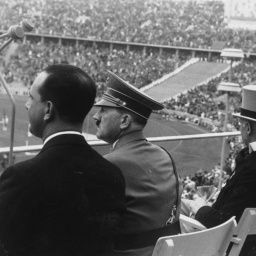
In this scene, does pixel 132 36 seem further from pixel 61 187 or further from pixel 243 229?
pixel 61 187

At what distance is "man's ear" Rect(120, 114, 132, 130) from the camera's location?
65.4 inches

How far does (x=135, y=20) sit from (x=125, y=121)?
4083 centimetres

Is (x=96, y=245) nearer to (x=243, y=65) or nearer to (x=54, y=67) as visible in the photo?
(x=54, y=67)

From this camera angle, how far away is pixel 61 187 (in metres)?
1.19

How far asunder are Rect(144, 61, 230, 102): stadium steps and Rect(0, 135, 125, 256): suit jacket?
89.5 feet

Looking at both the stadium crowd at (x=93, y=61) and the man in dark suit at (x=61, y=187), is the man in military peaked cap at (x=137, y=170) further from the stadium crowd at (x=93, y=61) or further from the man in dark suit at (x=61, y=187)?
the stadium crowd at (x=93, y=61)

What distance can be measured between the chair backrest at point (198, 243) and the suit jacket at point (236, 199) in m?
0.32

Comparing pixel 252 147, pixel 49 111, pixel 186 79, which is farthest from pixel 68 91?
pixel 186 79

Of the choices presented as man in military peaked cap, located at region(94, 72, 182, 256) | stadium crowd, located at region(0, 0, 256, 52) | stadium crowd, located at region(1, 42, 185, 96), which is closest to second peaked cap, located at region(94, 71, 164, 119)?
man in military peaked cap, located at region(94, 72, 182, 256)

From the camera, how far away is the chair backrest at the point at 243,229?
61.6 inches

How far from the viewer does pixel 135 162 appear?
1.55m

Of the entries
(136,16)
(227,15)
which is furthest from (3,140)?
(227,15)

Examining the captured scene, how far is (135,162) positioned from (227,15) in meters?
45.1

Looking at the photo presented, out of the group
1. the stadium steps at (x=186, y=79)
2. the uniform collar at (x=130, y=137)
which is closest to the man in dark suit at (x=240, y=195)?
the uniform collar at (x=130, y=137)
